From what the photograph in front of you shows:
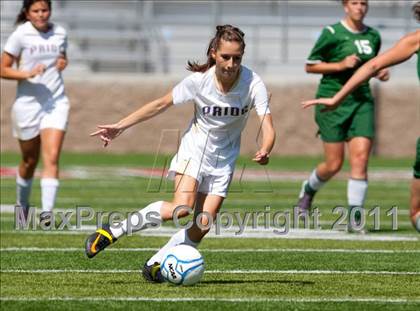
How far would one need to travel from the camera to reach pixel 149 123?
917 inches

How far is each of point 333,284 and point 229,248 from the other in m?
2.45

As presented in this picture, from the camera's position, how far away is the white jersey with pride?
8078mm

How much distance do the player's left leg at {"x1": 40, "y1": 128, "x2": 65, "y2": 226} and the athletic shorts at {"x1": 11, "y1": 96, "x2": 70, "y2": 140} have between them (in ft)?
0.27

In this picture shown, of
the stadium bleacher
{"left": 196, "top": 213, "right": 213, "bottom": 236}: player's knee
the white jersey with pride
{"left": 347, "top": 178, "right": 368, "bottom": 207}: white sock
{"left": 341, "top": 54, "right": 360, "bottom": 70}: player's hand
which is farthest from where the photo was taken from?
the stadium bleacher

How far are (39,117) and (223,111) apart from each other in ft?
13.9

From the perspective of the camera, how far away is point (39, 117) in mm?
11945

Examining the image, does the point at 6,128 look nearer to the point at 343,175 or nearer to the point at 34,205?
the point at 343,175

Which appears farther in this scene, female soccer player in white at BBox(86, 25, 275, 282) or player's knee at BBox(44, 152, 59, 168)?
player's knee at BBox(44, 152, 59, 168)

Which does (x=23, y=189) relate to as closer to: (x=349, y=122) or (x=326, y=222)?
(x=326, y=222)

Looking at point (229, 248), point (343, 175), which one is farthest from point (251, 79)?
point (343, 175)

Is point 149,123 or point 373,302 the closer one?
point 373,302

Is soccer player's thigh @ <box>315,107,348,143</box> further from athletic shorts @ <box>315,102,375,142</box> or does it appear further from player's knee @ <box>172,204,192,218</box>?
player's knee @ <box>172,204,192,218</box>

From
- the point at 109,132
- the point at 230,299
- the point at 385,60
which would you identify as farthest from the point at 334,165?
the point at 230,299

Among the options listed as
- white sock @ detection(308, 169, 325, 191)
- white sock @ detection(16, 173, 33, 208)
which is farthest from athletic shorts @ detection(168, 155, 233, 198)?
white sock @ detection(308, 169, 325, 191)
